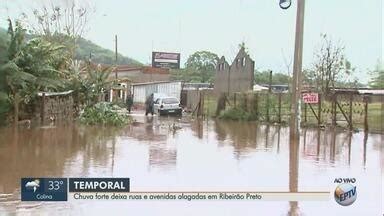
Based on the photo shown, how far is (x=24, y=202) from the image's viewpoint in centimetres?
441

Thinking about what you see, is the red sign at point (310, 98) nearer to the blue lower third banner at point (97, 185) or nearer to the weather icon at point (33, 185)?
the blue lower third banner at point (97, 185)

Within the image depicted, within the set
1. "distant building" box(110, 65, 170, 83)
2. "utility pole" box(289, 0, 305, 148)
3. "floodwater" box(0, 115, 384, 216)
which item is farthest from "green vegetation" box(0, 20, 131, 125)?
"utility pole" box(289, 0, 305, 148)

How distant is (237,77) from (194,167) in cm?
780

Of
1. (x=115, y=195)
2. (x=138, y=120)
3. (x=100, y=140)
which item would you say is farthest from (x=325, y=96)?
(x=115, y=195)

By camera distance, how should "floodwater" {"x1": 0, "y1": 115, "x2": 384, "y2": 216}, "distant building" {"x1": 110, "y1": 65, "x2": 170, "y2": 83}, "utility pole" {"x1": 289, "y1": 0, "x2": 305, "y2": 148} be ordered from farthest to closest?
"distant building" {"x1": 110, "y1": 65, "x2": 170, "y2": 83} → "utility pole" {"x1": 289, "y1": 0, "x2": 305, "y2": 148} → "floodwater" {"x1": 0, "y1": 115, "x2": 384, "y2": 216}

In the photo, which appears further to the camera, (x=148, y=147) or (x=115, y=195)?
(x=148, y=147)

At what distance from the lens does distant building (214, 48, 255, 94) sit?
10834 millimetres

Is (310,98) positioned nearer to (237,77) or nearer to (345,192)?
(237,77)

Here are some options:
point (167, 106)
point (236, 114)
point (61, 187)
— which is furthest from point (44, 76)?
point (61, 187)

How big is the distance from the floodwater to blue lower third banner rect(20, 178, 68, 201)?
3.9 inches

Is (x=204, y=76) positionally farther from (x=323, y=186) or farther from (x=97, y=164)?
(x=323, y=186)

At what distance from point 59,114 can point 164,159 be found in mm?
9063

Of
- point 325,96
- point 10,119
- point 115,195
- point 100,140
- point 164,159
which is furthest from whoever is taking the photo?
point 325,96

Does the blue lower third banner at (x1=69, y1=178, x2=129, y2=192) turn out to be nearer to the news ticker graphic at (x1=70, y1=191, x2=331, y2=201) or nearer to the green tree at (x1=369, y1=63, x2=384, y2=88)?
the news ticker graphic at (x1=70, y1=191, x2=331, y2=201)
